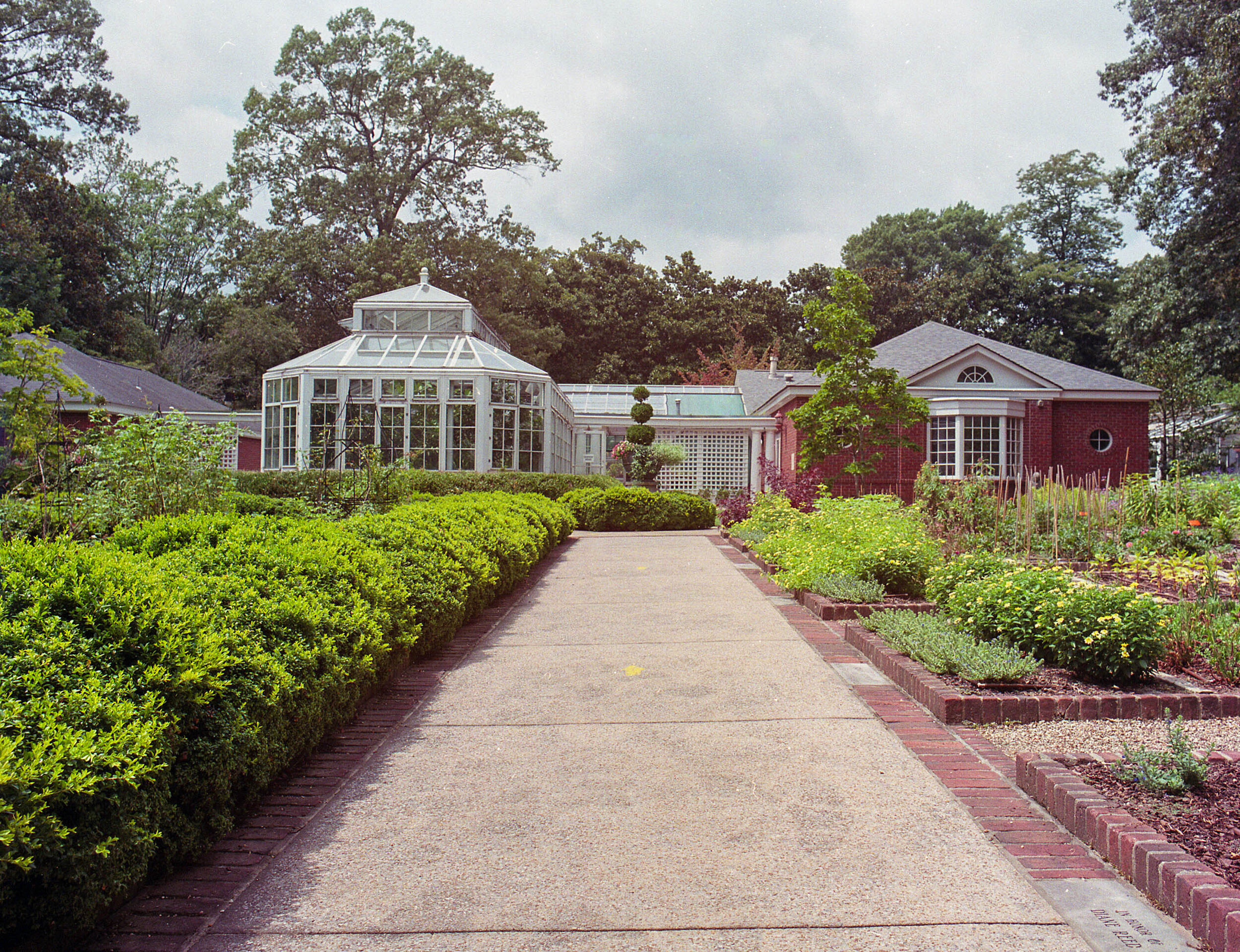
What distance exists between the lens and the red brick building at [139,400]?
21438 mm

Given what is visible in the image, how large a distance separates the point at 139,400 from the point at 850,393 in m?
18.9

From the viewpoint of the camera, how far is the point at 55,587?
109 inches

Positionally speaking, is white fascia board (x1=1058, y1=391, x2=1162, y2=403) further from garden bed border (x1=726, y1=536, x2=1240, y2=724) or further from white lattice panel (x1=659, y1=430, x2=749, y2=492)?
garden bed border (x1=726, y1=536, x2=1240, y2=724)

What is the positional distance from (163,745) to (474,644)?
12.4ft

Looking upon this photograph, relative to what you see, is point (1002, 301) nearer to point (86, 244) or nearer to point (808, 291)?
point (808, 291)

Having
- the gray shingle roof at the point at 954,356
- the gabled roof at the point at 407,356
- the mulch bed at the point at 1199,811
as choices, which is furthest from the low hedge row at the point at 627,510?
the mulch bed at the point at 1199,811

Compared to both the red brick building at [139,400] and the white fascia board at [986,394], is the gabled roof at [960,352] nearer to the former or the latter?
the white fascia board at [986,394]

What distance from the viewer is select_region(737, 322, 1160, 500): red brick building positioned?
68.7 ft

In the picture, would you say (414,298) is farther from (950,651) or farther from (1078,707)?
(1078,707)

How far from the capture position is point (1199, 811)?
2.86m

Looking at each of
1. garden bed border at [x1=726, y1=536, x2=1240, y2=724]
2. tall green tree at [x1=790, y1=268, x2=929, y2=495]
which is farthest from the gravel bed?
tall green tree at [x1=790, y1=268, x2=929, y2=495]

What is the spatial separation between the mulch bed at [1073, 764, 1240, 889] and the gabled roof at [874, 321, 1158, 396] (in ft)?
58.8

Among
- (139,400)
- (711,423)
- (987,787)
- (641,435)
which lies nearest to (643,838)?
(987,787)

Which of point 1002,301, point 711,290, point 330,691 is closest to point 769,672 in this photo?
point 330,691
